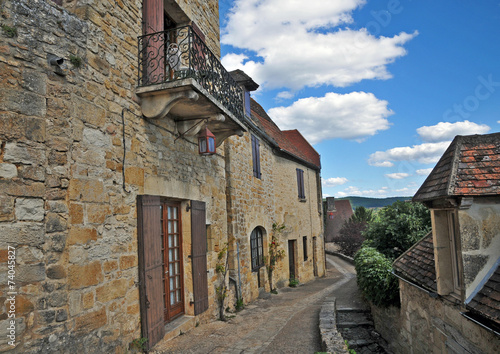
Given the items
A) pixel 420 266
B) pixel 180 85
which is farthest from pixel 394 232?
pixel 180 85

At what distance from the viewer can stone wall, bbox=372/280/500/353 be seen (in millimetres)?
5000

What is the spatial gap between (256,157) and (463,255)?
7.01m

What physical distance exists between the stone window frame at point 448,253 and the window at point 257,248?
5709mm

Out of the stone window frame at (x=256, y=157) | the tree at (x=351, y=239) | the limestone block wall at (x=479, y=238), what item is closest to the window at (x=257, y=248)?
the stone window frame at (x=256, y=157)

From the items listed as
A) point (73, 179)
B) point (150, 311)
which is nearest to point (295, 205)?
point (150, 311)

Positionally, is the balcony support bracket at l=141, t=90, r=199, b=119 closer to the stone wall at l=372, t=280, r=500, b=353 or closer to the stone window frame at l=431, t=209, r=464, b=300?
the stone window frame at l=431, t=209, r=464, b=300

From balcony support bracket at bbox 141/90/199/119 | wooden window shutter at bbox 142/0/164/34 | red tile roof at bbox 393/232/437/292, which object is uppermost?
wooden window shutter at bbox 142/0/164/34

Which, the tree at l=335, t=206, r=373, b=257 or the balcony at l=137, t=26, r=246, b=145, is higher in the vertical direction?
the balcony at l=137, t=26, r=246, b=145

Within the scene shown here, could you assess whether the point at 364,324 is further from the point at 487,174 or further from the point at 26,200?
the point at 26,200

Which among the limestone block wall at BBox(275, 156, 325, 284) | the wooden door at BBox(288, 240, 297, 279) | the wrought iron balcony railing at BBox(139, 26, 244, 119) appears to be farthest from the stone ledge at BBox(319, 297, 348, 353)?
the wooden door at BBox(288, 240, 297, 279)

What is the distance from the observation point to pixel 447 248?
20.0ft

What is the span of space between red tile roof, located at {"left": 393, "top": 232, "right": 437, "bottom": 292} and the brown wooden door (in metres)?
4.36

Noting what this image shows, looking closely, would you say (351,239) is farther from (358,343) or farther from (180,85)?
(180,85)

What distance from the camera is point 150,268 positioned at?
492 centimetres
